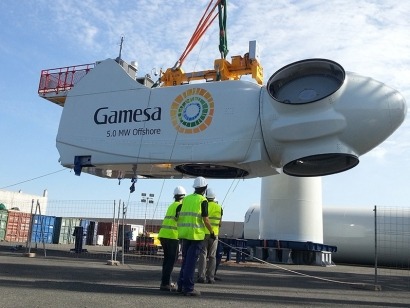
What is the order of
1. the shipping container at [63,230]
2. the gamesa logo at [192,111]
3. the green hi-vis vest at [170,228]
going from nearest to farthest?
the green hi-vis vest at [170,228] → the gamesa logo at [192,111] → the shipping container at [63,230]

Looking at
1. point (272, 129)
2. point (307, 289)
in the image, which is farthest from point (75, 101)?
point (307, 289)

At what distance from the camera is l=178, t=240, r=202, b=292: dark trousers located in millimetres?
6449

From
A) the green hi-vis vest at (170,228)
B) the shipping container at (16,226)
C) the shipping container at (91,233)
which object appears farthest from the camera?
the shipping container at (16,226)

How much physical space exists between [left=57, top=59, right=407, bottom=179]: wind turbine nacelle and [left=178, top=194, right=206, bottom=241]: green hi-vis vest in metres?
3.57

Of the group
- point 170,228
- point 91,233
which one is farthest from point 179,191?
point 91,233

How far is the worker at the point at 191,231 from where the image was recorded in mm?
6509

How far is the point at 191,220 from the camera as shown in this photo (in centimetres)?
668

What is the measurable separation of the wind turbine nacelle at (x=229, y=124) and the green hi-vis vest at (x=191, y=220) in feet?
11.7

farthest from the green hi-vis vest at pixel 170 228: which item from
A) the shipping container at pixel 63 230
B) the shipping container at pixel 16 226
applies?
the shipping container at pixel 16 226

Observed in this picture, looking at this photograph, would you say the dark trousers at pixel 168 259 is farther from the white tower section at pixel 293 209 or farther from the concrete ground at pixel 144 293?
the white tower section at pixel 293 209

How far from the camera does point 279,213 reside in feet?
53.4

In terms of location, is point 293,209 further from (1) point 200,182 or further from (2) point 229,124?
(1) point 200,182

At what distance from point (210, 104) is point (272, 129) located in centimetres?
175

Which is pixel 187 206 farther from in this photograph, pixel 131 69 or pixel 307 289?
pixel 131 69
